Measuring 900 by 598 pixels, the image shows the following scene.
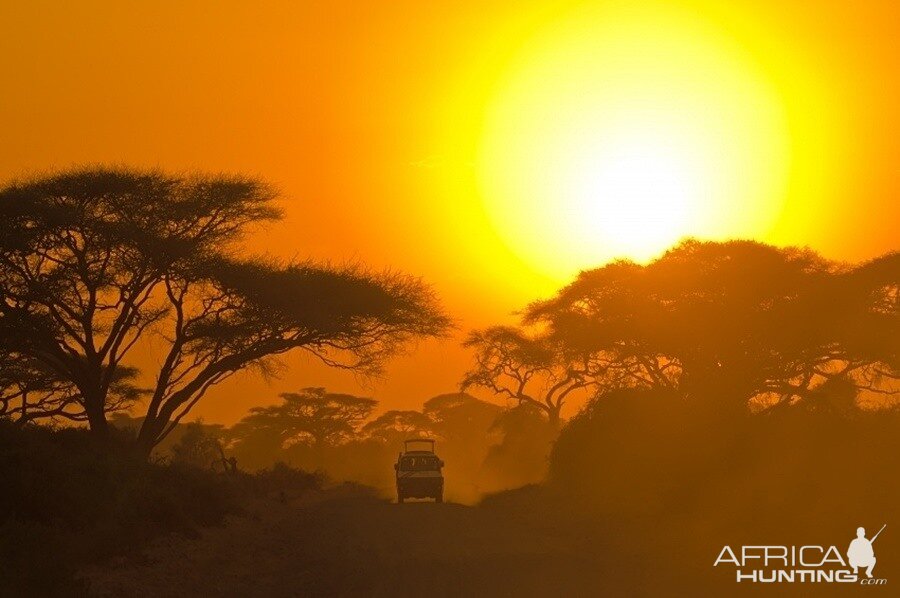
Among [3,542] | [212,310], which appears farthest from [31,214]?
[3,542]

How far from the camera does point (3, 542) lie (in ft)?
64.5

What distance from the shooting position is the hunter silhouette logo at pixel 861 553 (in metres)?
18.5

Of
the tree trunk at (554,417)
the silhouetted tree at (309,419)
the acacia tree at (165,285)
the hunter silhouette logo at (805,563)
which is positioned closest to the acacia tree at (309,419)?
the silhouetted tree at (309,419)

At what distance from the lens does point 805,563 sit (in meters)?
19.3

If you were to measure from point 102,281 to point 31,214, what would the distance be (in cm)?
307

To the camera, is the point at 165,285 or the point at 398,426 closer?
the point at 165,285

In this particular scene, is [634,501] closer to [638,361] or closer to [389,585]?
[389,585]

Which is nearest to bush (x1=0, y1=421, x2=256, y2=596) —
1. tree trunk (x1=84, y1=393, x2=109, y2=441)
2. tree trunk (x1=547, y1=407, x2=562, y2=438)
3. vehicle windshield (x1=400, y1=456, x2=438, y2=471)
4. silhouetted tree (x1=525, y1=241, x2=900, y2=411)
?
tree trunk (x1=84, y1=393, x2=109, y2=441)

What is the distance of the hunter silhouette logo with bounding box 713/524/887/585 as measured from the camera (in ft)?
59.9

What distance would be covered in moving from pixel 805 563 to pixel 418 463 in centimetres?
2226

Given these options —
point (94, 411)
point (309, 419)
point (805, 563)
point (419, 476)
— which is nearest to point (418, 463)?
point (419, 476)

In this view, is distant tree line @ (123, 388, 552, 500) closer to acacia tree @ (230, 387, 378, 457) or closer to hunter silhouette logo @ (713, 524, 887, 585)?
acacia tree @ (230, 387, 378, 457)

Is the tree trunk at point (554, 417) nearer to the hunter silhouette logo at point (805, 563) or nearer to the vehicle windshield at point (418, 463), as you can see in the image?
the vehicle windshield at point (418, 463)

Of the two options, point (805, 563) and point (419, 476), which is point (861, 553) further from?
point (419, 476)
